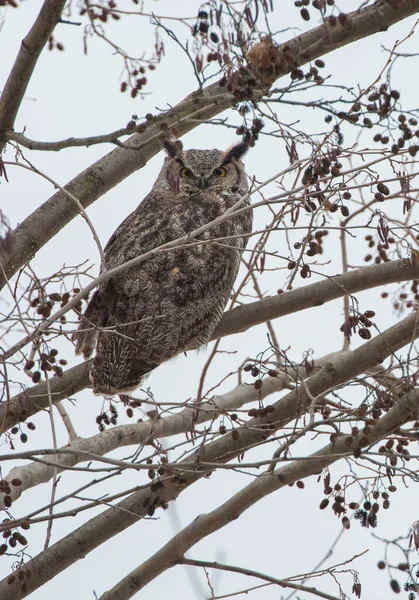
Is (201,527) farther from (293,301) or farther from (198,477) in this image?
(293,301)

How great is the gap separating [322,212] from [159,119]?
1.28 meters

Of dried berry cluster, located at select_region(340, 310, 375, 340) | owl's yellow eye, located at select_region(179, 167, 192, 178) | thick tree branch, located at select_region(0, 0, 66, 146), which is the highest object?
owl's yellow eye, located at select_region(179, 167, 192, 178)

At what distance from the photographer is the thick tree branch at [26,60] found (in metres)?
3.12

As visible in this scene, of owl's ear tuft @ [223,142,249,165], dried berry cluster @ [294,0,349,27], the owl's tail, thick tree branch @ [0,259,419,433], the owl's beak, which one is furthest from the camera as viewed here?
owl's ear tuft @ [223,142,249,165]

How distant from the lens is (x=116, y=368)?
443 cm

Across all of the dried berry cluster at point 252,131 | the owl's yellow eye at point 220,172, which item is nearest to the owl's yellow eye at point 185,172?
the owl's yellow eye at point 220,172

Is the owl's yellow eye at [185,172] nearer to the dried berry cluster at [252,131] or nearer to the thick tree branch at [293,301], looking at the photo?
the thick tree branch at [293,301]

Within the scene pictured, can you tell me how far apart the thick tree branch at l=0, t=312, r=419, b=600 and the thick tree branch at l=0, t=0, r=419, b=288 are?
1031 mm

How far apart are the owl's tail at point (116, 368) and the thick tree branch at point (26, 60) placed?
1.38 m

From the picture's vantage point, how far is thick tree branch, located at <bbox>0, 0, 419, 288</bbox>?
3025 mm

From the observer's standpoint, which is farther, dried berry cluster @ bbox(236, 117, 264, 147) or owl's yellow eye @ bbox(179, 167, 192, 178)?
owl's yellow eye @ bbox(179, 167, 192, 178)

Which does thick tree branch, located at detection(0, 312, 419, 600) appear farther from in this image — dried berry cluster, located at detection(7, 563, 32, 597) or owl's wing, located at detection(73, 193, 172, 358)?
owl's wing, located at detection(73, 193, 172, 358)

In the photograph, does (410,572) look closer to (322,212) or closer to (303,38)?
(322,212)

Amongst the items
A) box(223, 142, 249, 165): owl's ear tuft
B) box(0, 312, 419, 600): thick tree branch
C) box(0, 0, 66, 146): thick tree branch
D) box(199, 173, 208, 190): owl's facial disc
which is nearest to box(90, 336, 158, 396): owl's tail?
box(0, 312, 419, 600): thick tree branch
